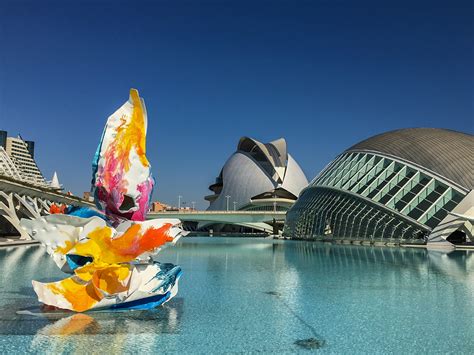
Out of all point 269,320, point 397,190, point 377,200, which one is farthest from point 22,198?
point 269,320

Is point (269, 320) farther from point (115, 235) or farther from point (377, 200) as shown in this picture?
point (377, 200)

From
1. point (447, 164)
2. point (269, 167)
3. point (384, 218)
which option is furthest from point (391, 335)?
point (269, 167)

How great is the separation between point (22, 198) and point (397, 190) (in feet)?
89.4

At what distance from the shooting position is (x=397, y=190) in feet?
111

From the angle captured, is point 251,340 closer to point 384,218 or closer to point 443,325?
point 443,325

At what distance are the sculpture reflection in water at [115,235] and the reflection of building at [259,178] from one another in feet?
246

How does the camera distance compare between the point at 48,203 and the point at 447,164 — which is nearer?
the point at 447,164

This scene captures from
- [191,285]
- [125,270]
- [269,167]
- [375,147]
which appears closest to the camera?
[125,270]

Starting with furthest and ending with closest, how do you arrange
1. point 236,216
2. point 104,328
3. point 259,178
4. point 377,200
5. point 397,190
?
point 259,178
point 236,216
point 377,200
point 397,190
point 104,328

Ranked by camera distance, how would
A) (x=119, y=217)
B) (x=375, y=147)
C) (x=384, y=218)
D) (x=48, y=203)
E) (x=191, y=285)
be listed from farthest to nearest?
(x=48, y=203) < (x=375, y=147) < (x=384, y=218) < (x=191, y=285) < (x=119, y=217)

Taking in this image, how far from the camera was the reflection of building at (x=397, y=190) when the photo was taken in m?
31.9

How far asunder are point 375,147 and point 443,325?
32.4 m

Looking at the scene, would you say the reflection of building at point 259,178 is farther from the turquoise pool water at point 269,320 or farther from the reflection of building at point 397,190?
the turquoise pool water at point 269,320

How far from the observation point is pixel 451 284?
13922mm
